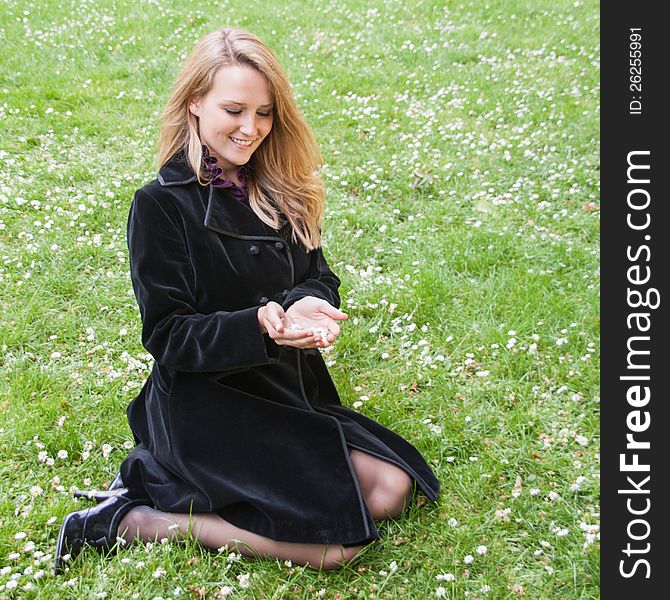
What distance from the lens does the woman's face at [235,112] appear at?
2.97m

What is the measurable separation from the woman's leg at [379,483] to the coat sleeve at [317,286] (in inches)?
26.2

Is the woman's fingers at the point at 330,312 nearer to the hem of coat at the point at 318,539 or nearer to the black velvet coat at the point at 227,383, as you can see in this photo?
the black velvet coat at the point at 227,383

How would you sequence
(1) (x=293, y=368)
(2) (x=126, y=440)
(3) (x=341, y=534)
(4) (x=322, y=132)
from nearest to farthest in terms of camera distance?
(3) (x=341, y=534) < (1) (x=293, y=368) < (2) (x=126, y=440) < (4) (x=322, y=132)

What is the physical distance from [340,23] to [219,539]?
7609mm

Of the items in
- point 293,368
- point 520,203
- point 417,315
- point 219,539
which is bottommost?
point 219,539

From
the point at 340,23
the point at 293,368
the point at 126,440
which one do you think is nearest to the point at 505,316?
the point at 293,368

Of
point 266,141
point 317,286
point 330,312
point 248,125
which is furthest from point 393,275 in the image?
point 248,125

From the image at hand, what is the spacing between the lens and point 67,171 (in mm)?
6273

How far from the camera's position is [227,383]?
123 inches

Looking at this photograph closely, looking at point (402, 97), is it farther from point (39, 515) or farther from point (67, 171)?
point (39, 515)

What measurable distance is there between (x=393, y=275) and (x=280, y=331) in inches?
96.6

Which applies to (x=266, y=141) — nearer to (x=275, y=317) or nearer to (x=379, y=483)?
(x=275, y=317)

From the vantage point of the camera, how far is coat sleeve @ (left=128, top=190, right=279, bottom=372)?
2840mm

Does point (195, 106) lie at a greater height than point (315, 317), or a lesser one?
greater
